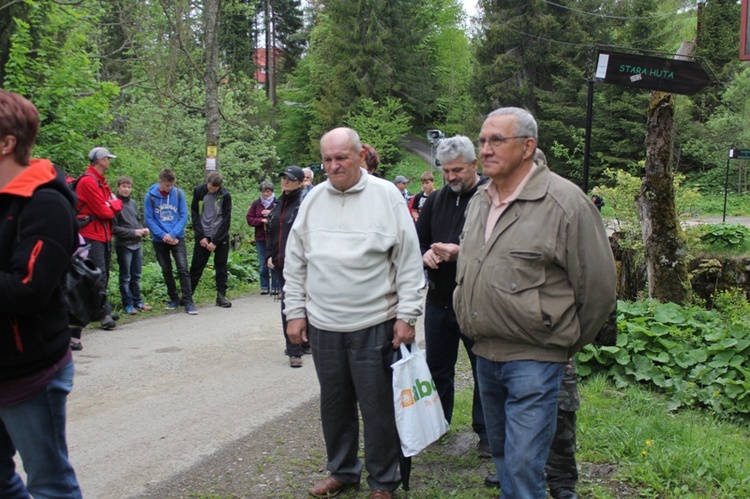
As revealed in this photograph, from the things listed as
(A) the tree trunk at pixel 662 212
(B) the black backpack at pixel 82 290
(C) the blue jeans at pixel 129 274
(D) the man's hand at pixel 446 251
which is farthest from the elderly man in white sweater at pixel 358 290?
(C) the blue jeans at pixel 129 274

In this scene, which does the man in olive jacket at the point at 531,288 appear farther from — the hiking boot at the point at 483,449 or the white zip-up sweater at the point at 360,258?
the hiking boot at the point at 483,449

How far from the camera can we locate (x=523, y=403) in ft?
9.21

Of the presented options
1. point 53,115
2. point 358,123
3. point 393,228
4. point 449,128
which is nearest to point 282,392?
point 393,228

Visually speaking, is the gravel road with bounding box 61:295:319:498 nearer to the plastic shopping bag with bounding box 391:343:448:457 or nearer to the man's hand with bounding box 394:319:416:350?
the plastic shopping bag with bounding box 391:343:448:457

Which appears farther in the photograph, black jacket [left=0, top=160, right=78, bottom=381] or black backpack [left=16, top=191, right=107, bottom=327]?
black backpack [left=16, top=191, right=107, bottom=327]

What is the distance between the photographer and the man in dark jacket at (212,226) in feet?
31.4

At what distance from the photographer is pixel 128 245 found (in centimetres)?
870

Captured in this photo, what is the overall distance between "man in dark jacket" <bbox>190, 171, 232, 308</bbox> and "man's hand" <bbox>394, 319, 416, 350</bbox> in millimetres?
6559

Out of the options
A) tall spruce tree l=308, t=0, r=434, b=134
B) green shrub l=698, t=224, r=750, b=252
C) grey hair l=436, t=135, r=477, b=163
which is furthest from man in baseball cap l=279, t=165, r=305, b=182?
tall spruce tree l=308, t=0, r=434, b=134

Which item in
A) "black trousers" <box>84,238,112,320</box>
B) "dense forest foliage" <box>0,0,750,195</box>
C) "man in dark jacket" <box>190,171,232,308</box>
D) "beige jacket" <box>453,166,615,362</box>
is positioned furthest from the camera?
"dense forest foliage" <box>0,0,750,195</box>

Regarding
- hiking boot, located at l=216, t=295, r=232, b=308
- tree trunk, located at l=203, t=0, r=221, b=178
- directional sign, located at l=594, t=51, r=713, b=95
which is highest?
tree trunk, located at l=203, t=0, r=221, b=178

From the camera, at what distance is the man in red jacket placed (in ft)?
24.5

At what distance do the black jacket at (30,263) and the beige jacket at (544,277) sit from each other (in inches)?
69.7

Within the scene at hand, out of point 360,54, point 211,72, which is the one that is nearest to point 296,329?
point 211,72
